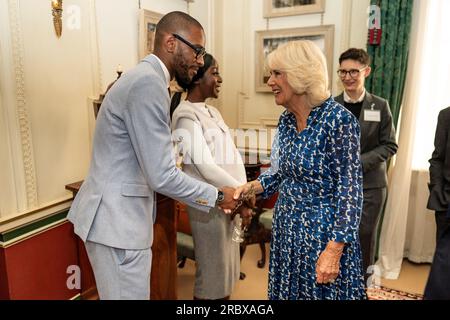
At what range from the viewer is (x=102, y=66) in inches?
119

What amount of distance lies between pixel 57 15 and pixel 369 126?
2318mm

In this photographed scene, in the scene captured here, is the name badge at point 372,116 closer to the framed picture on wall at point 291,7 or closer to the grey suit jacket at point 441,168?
the grey suit jacket at point 441,168

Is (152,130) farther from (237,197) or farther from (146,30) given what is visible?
(146,30)

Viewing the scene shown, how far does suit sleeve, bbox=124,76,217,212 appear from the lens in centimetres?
160

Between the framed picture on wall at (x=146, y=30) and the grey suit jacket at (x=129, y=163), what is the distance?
1.74m

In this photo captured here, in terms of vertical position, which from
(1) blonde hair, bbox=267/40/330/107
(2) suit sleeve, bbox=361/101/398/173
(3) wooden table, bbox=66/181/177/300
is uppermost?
(1) blonde hair, bbox=267/40/330/107

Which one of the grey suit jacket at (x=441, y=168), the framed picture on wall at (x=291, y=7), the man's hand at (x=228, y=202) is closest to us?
the man's hand at (x=228, y=202)

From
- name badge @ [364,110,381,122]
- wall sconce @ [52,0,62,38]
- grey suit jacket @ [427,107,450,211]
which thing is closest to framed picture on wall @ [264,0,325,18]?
name badge @ [364,110,381,122]

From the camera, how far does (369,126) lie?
2.90m

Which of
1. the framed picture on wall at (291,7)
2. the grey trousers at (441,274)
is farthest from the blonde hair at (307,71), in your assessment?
the framed picture on wall at (291,7)

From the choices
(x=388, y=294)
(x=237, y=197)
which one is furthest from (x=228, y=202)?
(x=388, y=294)

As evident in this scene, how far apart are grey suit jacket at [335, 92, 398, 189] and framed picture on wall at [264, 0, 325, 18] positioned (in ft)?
5.16

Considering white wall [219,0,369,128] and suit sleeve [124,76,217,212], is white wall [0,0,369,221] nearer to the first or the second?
white wall [219,0,369,128]

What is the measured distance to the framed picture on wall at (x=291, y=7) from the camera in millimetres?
4066
